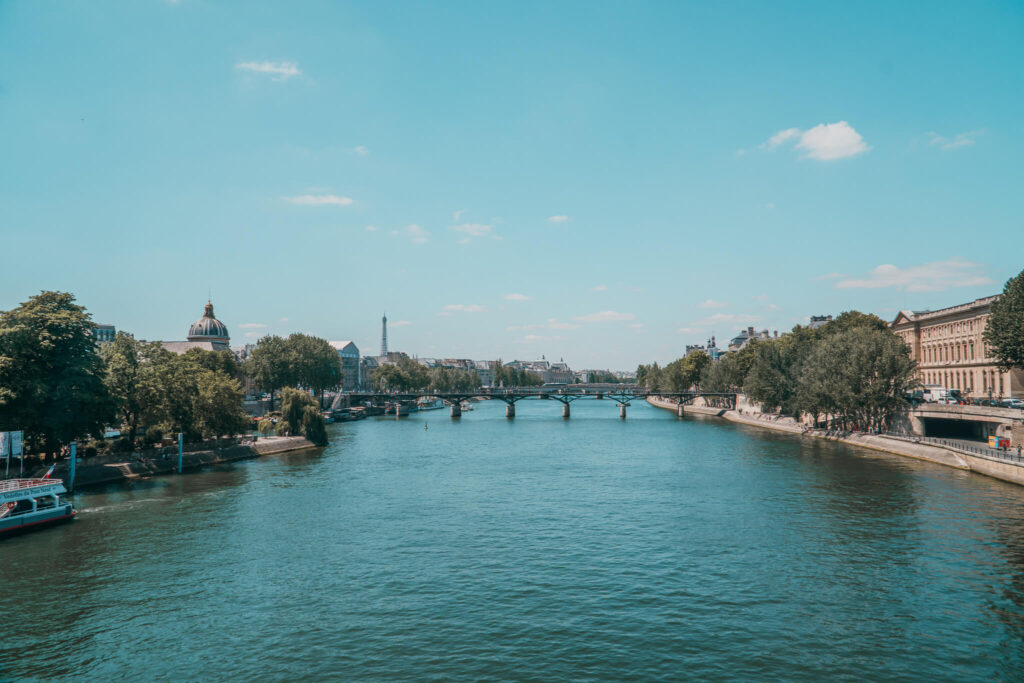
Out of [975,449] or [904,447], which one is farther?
[904,447]

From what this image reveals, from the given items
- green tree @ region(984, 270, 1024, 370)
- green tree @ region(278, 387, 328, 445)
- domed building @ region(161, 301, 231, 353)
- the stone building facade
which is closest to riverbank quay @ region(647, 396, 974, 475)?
green tree @ region(984, 270, 1024, 370)

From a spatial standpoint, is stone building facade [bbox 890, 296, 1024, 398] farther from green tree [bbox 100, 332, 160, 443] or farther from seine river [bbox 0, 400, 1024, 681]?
green tree [bbox 100, 332, 160, 443]

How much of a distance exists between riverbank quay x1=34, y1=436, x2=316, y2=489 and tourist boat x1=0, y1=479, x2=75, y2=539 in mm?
12060

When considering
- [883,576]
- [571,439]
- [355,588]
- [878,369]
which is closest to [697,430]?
[571,439]

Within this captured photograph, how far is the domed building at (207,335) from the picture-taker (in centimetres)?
18200

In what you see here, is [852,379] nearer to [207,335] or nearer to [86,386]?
[86,386]

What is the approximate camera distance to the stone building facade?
91.2 metres

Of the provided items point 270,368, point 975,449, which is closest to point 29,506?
point 975,449

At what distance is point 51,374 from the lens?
58.3 meters

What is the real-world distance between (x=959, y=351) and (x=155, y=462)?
11651cm

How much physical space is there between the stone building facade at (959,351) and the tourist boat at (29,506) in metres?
101

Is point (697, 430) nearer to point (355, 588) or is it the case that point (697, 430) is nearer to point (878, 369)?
point (878, 369)

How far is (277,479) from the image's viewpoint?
6306 centimetres

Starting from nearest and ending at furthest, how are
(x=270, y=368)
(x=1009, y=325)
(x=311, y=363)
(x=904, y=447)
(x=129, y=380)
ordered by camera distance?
(x=1009, y=325)
(x=129, y=380)
(x=904, y=447)
(x=270, y=368)
(x=311, y=363)
